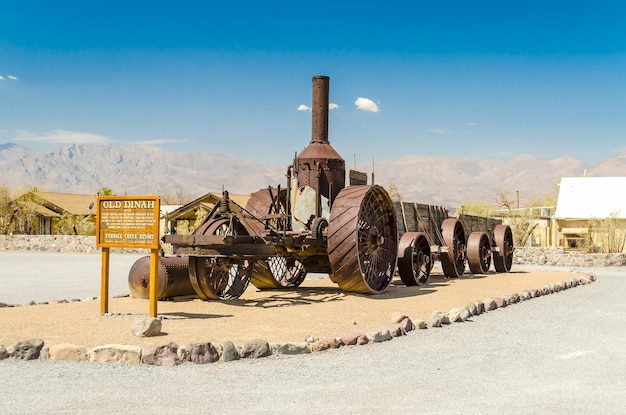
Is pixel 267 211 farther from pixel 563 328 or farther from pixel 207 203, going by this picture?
pixel 207 203

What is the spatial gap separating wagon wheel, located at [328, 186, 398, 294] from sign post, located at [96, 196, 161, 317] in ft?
11.5

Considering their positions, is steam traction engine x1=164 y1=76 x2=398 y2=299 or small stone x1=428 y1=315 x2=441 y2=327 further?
steam traction engine x1=164 y1=76 x2=398 y2=299

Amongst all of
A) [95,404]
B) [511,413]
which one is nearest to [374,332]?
[511,413]

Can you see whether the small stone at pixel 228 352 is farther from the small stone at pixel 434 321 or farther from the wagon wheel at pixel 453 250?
the wagon wheel at pixel 453 250

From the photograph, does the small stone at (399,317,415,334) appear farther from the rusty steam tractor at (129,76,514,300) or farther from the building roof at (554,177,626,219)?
the building roof at (554,177,626,219)

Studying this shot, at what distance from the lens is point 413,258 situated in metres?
16.0

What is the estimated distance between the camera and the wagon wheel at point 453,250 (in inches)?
717

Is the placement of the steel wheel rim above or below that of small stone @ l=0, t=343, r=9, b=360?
above

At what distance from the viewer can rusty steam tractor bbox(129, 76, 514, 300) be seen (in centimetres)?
1150

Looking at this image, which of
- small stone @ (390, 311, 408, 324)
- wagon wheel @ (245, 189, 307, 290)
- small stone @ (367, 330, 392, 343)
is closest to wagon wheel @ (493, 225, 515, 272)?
wagon wheel @ (245, 189, 307, 290)

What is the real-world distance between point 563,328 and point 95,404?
7.07 m

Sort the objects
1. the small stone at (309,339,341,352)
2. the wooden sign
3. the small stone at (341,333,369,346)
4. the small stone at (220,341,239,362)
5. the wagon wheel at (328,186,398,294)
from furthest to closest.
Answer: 1. the wagon wheel at (328,186,398,294)
2. the wooden sign
3. the small stone at (341,333,369,346)
4. the small stone at (309,339,341,352)
5. the small stone at (220,341,239,362)

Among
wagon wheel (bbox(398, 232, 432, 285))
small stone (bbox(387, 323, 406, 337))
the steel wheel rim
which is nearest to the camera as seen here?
small stone (bbox(387, 323, 406, 337))

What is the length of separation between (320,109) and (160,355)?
317 inches
